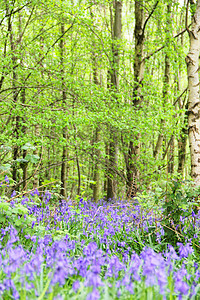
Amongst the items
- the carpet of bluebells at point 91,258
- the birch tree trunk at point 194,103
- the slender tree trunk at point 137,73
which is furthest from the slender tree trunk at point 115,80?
the carpet of bluebells at point 91,258

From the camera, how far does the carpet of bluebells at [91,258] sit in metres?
1.48

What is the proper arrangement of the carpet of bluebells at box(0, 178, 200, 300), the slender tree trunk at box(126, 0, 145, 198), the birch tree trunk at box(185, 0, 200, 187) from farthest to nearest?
the slender tree trunk at box(126, 0, 145, 198), the birch tree trunk at box(185, 0, 200, 187), the carpet of bluebells at box(0, 178, 200, 300)

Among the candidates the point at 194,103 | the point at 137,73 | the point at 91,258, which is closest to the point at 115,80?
the point at 137,73

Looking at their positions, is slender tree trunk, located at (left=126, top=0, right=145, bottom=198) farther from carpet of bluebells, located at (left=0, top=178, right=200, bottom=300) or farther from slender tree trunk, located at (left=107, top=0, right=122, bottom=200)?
carpet of bluebells, located at (left=0, top=178, right=200, bottom=300)

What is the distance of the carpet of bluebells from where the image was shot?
58.2 inches

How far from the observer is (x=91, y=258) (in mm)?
1983

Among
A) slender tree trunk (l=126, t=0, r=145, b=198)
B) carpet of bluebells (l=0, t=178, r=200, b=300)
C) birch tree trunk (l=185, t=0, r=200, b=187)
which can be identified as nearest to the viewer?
carpet of bluebells (l=0, t=178, r=200, b=300)

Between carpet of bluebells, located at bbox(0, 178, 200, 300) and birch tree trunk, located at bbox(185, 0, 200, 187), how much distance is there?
0.92 m

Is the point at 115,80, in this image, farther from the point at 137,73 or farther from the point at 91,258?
the point at 91,258

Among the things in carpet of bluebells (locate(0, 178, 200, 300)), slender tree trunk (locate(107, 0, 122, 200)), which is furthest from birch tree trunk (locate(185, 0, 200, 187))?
slender tree trunk (locate(107, 0, 122, 200))

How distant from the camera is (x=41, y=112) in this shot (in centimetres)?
681

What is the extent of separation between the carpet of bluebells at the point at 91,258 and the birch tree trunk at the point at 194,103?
36.3 inches

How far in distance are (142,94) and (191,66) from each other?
121 inches

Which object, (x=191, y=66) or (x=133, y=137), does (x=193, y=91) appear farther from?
(x=133, y=137)
